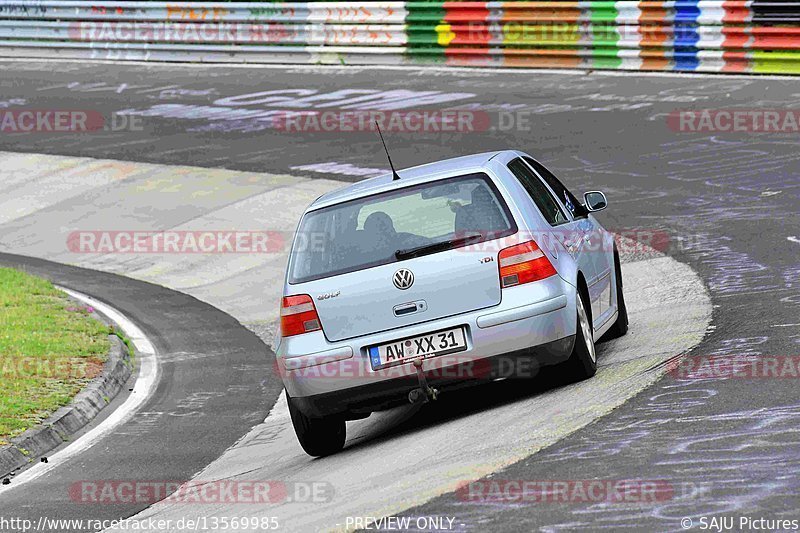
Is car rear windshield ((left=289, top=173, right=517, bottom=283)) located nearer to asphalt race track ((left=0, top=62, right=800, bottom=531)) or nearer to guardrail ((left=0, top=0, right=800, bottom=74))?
asphalt race track ((left=0, top=62, right=800, bottom=531))

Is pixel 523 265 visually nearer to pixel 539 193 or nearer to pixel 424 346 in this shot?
pixel 424 346

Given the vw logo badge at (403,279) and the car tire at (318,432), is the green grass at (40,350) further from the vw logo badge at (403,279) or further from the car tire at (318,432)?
the vw logo badge at (403,279)

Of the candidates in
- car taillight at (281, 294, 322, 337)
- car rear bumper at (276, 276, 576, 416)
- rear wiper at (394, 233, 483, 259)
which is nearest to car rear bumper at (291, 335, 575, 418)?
car rear bumper at (276, 276, 576, 416)

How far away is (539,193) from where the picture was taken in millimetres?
9281

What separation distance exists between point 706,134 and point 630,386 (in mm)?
11393

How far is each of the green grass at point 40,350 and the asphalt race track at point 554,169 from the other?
720 millimetres

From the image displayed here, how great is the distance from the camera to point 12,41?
37.0 meters

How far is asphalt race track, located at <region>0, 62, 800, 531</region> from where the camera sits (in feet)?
21.8

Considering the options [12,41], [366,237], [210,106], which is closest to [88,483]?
[366,237]

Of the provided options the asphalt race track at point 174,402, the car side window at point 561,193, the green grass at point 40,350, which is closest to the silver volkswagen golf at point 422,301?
the car side window at point 561,193

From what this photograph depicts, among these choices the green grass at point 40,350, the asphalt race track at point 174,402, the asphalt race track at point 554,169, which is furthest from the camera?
the green grass at point 40,350

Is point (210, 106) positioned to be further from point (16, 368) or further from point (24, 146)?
point (16, 368)

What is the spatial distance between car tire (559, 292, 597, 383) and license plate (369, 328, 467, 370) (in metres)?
0.77

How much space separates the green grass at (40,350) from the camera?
10570 millimetres
